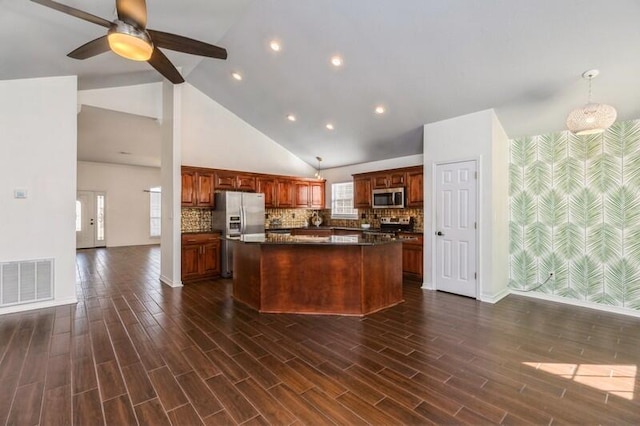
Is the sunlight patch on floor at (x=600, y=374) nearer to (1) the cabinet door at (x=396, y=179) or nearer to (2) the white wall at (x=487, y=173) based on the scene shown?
(2) the white wall at (x=487, y=173)

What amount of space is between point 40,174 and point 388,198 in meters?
5.53

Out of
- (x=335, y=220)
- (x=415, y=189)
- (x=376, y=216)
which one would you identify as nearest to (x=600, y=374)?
(x=415, y=189)

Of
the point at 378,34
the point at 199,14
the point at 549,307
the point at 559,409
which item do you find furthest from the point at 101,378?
the point at 549,307

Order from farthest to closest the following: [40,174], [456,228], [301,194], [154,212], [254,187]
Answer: [154,212], [301,194], [254,187], [456,228], [40,174]

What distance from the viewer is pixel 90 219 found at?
9734 millimetres

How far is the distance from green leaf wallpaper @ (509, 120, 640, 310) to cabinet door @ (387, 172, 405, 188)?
5.93 feet

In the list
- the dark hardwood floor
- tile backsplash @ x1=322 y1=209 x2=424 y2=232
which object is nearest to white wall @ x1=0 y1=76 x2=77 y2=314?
the dark hardwood floor

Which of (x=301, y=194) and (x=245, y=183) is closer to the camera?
(x=245, y=183)

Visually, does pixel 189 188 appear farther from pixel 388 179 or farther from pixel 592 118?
pixel 592 118

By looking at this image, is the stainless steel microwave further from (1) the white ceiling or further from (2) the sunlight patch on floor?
(2) the sunlight patch on floor

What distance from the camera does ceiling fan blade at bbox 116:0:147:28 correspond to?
199cm

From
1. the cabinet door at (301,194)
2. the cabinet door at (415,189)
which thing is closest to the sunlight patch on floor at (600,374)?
the cabinet door at (415,189)

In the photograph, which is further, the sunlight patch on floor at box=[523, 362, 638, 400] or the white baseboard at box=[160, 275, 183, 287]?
the white baseboard at box=[160, 275, 183, 287]

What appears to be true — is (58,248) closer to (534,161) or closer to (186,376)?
(186,376)
